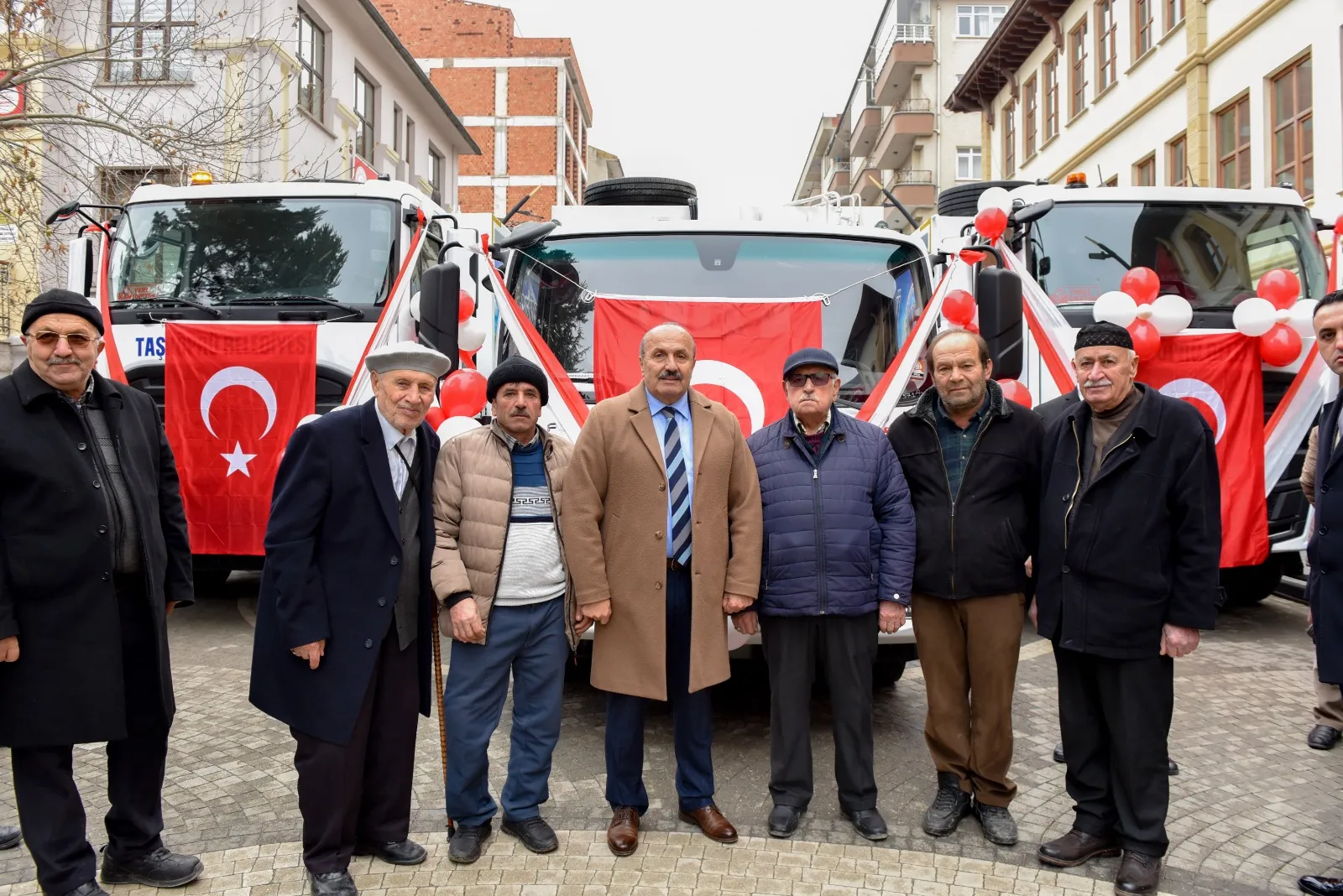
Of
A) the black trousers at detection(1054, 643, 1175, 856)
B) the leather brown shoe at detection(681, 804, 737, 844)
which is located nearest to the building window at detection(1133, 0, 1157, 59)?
the black trousers at detection(1054, 643, 1175, 856)

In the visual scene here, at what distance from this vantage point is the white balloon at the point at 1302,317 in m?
6.29

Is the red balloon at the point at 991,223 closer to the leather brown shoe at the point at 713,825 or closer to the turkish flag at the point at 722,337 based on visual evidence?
the turkish flag at the point at 722,337

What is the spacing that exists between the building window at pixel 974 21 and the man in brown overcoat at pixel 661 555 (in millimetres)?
40822

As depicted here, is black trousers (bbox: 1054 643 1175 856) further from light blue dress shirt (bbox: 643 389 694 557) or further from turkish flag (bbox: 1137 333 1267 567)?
turkish flag (bbox: 1137 333 1267 567)

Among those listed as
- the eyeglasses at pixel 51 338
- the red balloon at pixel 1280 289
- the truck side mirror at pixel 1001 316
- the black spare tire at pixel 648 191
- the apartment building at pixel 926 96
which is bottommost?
the eyeglasses at pixel 51 338

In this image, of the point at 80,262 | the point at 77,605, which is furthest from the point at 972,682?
the point at 80,262

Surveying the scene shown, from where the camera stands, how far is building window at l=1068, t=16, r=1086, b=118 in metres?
24.0

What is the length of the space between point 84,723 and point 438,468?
53.9 inches

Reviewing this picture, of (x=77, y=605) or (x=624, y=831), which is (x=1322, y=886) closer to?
(x=624, y=831)

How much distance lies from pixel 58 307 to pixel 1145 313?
227 inches

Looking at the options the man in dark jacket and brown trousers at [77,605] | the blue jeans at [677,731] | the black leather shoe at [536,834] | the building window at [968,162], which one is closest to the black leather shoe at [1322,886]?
the blue jeans at [677,731]

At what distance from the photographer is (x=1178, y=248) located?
22.9 feet

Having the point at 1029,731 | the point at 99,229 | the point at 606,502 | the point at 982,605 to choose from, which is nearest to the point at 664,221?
the point at 606,502

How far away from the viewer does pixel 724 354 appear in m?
5.03
